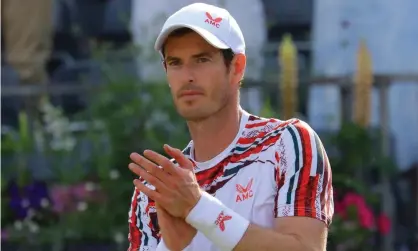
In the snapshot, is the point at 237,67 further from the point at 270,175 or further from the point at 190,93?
the point at 270,175

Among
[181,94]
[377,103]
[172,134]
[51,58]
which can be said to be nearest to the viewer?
[181,94]

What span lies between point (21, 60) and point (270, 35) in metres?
1.67

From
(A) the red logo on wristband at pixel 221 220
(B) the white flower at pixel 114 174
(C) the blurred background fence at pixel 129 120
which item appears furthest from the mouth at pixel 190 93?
(B) the white flower at pixel 114 174

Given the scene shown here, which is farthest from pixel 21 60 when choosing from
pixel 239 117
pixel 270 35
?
pixel 239 117

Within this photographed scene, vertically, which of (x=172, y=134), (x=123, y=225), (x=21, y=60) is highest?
(x=21, y=60)

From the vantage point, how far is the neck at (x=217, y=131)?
3.52m

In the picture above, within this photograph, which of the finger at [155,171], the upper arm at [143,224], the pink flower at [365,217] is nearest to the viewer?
the finger at [155,171]

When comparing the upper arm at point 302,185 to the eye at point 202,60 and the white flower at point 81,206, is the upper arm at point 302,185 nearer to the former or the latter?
the eye at point 202,60

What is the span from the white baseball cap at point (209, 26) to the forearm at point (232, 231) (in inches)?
19.1

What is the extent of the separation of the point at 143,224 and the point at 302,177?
601 millimetres

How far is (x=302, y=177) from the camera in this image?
337cm

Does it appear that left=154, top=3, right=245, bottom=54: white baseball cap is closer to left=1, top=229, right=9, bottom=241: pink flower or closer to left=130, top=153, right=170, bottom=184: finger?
left=130, top=153, right=170, bottom=184: finger

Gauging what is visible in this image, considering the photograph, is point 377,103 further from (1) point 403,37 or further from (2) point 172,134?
(2) point 172,134

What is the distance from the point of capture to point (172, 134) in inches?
279
